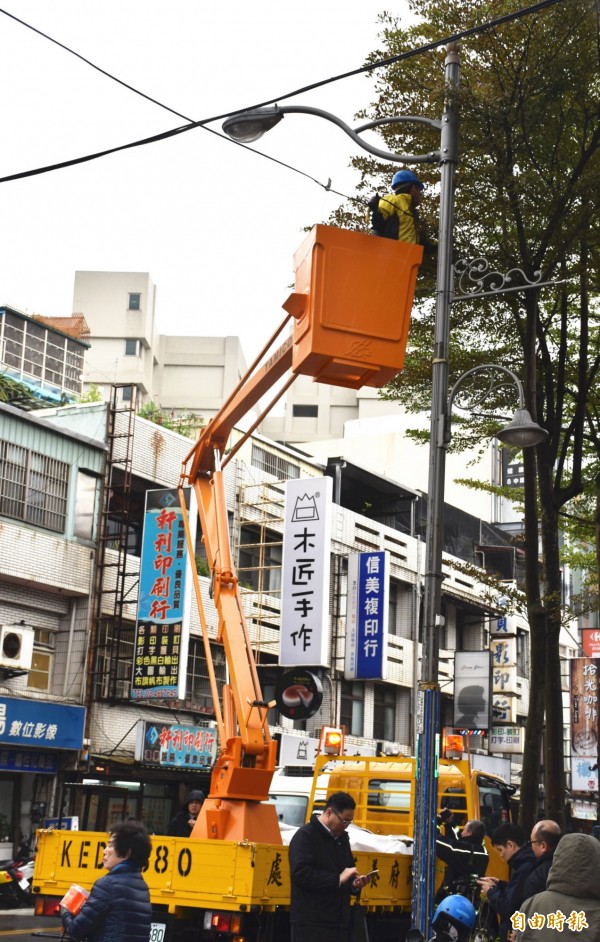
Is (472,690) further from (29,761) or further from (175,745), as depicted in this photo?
(29,761)

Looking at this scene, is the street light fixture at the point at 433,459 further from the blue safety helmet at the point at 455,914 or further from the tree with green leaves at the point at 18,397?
the tree with green leaves at the point at 18,397

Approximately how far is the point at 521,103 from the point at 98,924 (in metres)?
12.3

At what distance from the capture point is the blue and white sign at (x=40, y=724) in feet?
84.0

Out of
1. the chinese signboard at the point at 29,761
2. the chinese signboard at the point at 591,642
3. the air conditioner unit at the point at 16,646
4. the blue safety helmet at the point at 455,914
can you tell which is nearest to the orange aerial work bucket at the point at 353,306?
the blue safety helmet at the point at 455,914

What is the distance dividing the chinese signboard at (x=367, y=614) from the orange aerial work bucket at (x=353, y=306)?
2513 cm

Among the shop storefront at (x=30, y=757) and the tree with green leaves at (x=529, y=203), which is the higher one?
the tree with green leaves at (x=529, y=203)

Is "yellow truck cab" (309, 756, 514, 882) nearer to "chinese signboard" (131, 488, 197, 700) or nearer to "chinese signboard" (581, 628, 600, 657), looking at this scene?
"chinese signboard" (131, 488, 197, 700)

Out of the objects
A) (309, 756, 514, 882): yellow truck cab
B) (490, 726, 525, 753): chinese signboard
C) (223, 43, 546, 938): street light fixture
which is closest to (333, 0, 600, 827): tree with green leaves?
(309, 756, 514, 882): yellow truck cab

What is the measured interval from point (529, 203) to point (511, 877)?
10204 mm

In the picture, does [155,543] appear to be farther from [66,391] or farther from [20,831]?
[66,391]

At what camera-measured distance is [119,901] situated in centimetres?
698

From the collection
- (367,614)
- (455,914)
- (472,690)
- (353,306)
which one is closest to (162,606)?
(367,614)

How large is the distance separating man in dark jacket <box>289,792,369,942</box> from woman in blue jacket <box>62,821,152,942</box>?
2053 mm

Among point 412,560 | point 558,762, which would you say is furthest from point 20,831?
point 412,560
